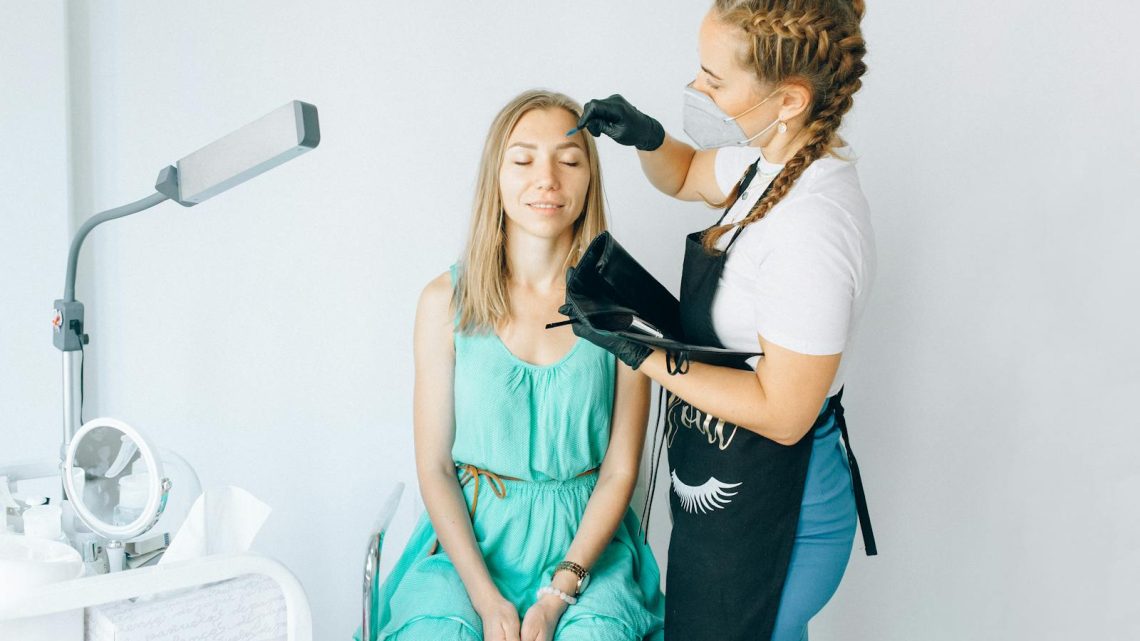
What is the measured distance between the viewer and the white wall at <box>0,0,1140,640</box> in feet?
5.40

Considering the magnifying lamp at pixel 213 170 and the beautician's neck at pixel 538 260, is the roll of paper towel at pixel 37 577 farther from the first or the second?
the beautician's neck at pixel 538 260

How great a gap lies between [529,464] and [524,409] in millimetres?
91

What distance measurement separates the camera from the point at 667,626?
1.32m

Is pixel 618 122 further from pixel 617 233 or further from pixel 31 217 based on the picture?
pixel 31 217

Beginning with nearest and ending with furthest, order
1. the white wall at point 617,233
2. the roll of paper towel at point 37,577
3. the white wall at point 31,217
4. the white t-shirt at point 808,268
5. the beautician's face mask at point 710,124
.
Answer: the roll of paper towel at point 37,577 → the white t-shirt at point 808,268 → the beautician's face mask at point 710,124 → the white wall at point 617,233 → the white wall at point 31,217

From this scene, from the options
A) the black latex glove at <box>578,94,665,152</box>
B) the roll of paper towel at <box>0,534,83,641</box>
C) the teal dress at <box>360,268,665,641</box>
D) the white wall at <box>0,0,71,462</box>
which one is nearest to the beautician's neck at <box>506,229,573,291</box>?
the teal dress at <box>360,268,665,641</box>

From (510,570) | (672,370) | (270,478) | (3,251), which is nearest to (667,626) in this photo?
(510,570)

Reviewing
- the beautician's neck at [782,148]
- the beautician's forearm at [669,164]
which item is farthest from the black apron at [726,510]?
the beautician's forearm at [669,164]

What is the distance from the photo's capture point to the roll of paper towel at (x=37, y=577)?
0.88 m

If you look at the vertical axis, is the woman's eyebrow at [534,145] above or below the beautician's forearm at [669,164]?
above

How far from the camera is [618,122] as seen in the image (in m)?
1.35

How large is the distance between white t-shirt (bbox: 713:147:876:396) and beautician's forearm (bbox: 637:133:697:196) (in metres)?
0.33

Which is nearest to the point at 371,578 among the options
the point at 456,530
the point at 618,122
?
the point at 456,530

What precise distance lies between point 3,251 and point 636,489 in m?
1.31
